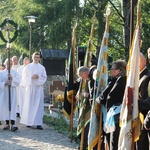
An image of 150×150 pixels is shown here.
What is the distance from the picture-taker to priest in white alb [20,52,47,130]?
12305 millimetres

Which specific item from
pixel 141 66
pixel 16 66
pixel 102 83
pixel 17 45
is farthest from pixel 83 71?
pixel 17 45

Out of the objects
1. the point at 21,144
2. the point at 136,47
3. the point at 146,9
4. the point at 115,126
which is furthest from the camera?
the point at 146,9

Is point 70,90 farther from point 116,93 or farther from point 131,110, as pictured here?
point 131,110

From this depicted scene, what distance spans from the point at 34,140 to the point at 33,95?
266 centimetres

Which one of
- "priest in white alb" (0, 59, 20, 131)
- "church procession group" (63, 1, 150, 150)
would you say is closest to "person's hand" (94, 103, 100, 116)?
"church procession group" (63, 1, 150, 150)

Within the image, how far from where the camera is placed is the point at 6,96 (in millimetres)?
12289

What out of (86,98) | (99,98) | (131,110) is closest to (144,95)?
(131,110)

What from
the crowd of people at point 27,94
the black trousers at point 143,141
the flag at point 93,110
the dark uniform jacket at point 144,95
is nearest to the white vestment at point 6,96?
the crowd of people at point 27,94

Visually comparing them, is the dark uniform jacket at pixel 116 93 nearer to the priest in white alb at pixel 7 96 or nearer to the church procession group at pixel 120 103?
the church procession group at pixel 120 103

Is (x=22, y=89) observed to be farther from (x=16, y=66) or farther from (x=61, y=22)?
→ (x=61, y=22)

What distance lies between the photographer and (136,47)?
19.8 feet

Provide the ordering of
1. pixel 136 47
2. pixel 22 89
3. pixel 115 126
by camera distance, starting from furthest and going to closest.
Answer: pixel 22 89
pixel 115 126
pixel 136 47

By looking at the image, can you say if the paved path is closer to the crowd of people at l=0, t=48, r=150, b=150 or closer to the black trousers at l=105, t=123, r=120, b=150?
the crowd of people at l=0, t=48, r=150, b=150

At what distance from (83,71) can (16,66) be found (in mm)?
8017
